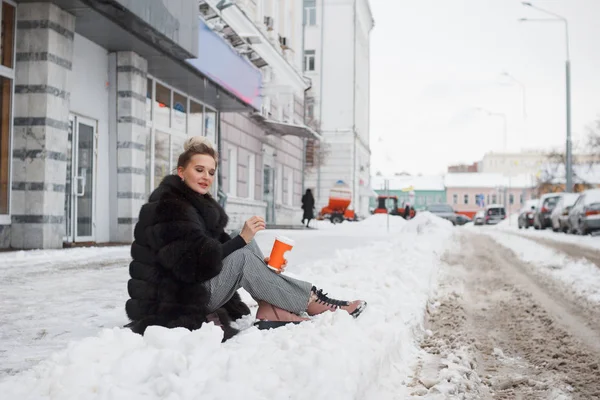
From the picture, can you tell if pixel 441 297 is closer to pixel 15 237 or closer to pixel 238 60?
pixel 15 237

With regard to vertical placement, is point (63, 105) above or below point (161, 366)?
above

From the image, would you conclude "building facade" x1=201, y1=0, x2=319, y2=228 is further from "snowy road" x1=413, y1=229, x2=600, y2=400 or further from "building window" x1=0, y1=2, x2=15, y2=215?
"snowy road" x1=413, y1=229, x2=600, y2=400

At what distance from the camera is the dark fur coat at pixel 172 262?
345 centimetres

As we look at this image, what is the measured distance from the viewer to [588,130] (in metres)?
46.9

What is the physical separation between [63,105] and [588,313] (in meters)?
8.51

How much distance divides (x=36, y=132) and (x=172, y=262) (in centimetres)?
762

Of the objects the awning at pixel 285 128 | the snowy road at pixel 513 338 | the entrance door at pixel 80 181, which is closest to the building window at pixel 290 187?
the awning at pixel 285 128

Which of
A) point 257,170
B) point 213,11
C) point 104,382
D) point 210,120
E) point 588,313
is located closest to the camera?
point 104,382

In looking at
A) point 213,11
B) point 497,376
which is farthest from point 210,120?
point 497,376

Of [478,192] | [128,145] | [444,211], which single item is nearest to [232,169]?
[128,145]

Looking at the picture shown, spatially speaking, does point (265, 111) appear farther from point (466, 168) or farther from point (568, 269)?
point (466, 168)

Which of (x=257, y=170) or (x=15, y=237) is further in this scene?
(x=257, y=170)

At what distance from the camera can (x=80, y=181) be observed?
11570 millimetres

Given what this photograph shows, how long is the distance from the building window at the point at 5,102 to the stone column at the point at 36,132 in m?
0.10
